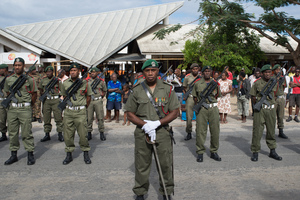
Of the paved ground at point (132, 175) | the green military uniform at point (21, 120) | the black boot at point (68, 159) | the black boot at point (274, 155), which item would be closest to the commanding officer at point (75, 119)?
the black boot at point (68, 159)

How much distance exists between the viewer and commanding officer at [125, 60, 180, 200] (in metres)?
3.59

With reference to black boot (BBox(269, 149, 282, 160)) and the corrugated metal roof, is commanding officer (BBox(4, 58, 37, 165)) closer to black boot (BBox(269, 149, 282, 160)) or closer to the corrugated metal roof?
black boot (BBox(269, 149, 282, 160))

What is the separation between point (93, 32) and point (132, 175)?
19.6 meters

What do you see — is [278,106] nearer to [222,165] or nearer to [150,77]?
[222,165]

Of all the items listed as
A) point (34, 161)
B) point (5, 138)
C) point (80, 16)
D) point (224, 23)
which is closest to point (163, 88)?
point (34, 161)

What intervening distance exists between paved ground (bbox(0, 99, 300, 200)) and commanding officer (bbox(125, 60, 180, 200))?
1.70 ft

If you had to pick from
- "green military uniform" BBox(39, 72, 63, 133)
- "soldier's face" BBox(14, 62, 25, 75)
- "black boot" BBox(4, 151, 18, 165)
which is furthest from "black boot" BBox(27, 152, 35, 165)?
"green military uniform" BBox(39, 72, 63, 133)

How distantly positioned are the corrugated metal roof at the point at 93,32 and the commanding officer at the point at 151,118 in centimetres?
1462

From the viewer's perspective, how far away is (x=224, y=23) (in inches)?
589

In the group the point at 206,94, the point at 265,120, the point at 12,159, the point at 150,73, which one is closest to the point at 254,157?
the point at 265,120

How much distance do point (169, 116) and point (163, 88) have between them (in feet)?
1.24

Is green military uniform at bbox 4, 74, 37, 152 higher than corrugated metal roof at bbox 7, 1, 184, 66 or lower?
lower

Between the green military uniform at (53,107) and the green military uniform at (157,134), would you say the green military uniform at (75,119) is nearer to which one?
the green military uniform at (53,107)

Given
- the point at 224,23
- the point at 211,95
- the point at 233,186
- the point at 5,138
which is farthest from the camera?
the point at 224,23
